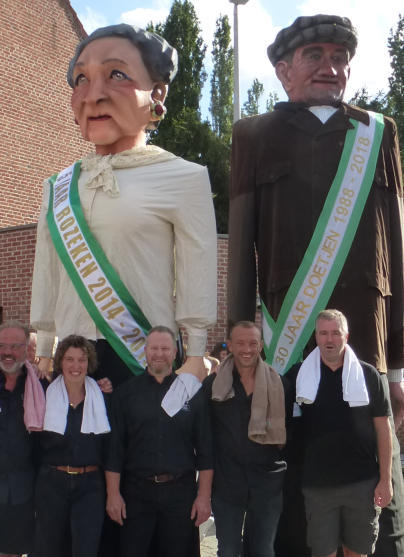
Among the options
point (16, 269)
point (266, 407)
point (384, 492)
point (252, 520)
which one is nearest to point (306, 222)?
point (266, 407)

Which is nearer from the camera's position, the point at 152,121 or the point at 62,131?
the point at 152,121

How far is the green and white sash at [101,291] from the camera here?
3.15m

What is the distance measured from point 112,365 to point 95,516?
0.67m

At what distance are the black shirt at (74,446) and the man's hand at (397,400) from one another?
1366mm

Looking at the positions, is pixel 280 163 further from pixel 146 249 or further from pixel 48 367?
pixel 48 367

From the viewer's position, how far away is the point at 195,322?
3.15 meters

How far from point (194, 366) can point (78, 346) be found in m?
0.53

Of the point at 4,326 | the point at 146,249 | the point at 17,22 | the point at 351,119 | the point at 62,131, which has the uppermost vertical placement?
the point at 17,22

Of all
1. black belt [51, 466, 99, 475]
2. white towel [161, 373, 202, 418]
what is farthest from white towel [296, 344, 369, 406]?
black belt [51, 466, 99, 475]

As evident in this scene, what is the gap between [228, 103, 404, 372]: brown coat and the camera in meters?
3.21

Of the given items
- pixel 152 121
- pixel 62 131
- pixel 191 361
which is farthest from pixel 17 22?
pixel 191 361

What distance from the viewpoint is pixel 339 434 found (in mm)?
2979

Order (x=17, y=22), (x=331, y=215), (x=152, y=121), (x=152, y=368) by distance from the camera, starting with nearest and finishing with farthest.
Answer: (x=152, y=368) < (x=331, y=215) < (x=152, y=121) < (x=17, y=22)

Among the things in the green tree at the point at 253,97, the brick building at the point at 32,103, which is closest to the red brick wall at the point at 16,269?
the brick building at the point at 32,103
